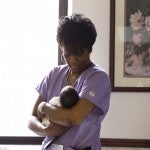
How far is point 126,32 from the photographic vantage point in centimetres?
221

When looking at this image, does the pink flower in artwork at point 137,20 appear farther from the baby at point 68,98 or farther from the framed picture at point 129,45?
the baby at point 68,98

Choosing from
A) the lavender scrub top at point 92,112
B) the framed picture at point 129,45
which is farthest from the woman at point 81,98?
the framed picture at point 129,45

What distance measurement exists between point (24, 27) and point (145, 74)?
93 centimetres

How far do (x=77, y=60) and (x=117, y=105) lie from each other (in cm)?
97

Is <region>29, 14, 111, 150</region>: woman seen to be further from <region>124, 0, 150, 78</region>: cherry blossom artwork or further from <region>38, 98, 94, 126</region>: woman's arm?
<region>124, 0, 150, 78</region>: cherry blossom artwork

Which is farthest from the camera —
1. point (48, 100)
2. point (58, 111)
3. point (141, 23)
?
point (141, 23)

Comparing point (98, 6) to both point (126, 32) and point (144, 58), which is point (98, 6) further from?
point (144, 58)

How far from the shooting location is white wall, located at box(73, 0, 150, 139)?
7.28ft

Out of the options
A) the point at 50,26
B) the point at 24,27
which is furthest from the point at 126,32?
the point at 24,27

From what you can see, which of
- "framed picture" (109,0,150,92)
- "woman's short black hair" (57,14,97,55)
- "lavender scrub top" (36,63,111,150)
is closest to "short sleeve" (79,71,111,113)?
"lavender scrub top" (36,63,111,150)

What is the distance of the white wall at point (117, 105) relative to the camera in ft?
7.28

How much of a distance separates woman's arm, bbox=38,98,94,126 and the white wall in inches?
37.9

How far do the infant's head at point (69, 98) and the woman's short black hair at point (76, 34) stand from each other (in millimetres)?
156

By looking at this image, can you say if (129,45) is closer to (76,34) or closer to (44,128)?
(76,34)
